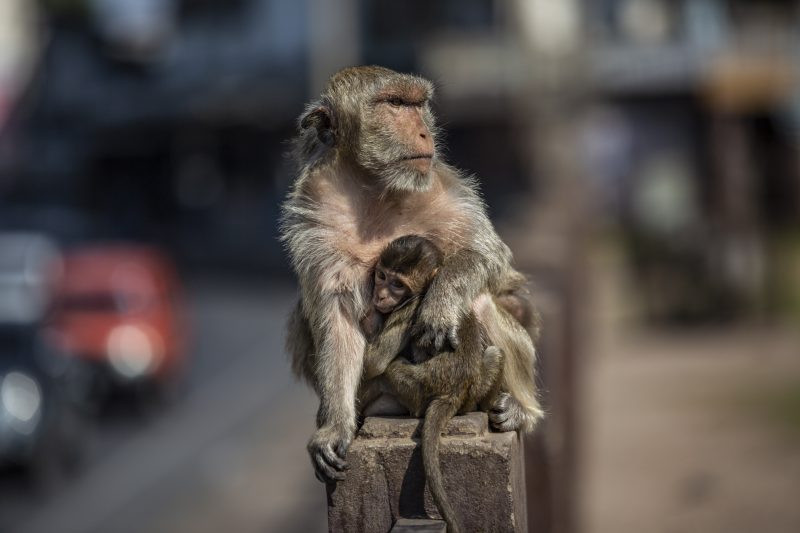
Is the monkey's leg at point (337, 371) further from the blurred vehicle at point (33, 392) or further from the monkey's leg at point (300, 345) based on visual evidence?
the blurred vehicle at point (33, 392)

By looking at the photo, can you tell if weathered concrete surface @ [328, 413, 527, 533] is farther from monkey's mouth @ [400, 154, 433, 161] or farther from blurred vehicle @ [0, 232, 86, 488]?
blurred vehicle @ [0, 232, 86, 488]

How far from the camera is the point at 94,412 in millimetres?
13609

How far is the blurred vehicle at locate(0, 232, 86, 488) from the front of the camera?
413 inches

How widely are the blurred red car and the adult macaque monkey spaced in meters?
A: 9.24

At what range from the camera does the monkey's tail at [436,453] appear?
3.50 meters

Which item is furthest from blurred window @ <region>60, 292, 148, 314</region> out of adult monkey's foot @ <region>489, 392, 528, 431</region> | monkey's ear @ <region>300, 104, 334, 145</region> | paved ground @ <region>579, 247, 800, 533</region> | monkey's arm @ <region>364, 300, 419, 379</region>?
adult monkey's foot @ <region>489, 392, 528, 431</region>

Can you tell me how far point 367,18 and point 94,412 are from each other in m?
20.6

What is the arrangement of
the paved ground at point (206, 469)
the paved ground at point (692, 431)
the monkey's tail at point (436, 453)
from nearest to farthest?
the monkey's tail at point (436, 453), the paved ground at point (692, 431), the paved ground at point (206, 469)

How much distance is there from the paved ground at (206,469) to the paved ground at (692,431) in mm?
2606

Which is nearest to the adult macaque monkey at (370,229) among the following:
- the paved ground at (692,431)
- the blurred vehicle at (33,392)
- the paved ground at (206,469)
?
the paved ground at (692,431)

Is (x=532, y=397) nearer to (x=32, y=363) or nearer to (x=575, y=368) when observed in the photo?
(x=575, y=368)

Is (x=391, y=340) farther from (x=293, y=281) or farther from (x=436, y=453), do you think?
(x=293, y=281)

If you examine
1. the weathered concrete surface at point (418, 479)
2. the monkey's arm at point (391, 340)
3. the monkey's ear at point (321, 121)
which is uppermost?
Answer: the monkey's ear at point (321, 121)

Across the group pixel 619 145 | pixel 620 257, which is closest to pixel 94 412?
pixel 620 257
